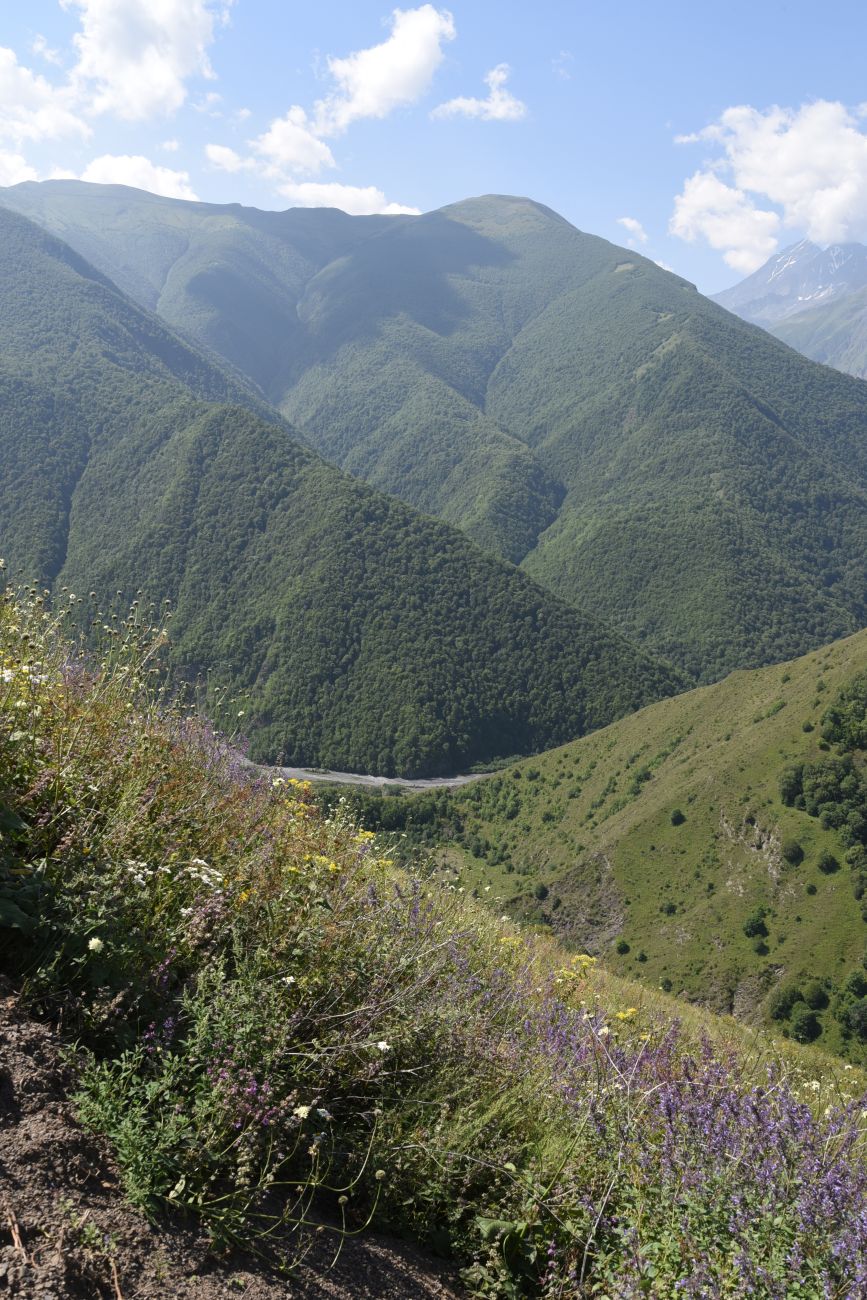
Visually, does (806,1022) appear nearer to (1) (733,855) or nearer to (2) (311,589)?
(1) (733,855)

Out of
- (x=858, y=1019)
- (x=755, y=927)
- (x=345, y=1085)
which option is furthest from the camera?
(x=755, y=927)

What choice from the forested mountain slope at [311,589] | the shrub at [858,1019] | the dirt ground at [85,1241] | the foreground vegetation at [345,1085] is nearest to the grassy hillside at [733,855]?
the shrub at [858,1019]

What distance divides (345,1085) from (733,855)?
6598cm

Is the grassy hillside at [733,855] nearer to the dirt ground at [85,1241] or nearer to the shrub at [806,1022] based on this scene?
the shrub at [806,1022]

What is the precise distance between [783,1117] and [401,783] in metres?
120

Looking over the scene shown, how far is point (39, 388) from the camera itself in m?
179

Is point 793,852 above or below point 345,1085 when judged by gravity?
below

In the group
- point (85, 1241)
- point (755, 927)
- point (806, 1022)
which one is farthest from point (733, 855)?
point (85, 1241)

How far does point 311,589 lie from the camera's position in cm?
14050

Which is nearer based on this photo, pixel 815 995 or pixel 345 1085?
pixel 345 1085

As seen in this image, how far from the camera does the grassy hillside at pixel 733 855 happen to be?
5225 cm

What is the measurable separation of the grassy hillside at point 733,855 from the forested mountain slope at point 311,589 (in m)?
42.7

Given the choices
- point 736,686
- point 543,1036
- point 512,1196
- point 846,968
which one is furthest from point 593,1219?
point 736,686

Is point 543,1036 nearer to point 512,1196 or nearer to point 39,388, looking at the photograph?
point 512,1196
